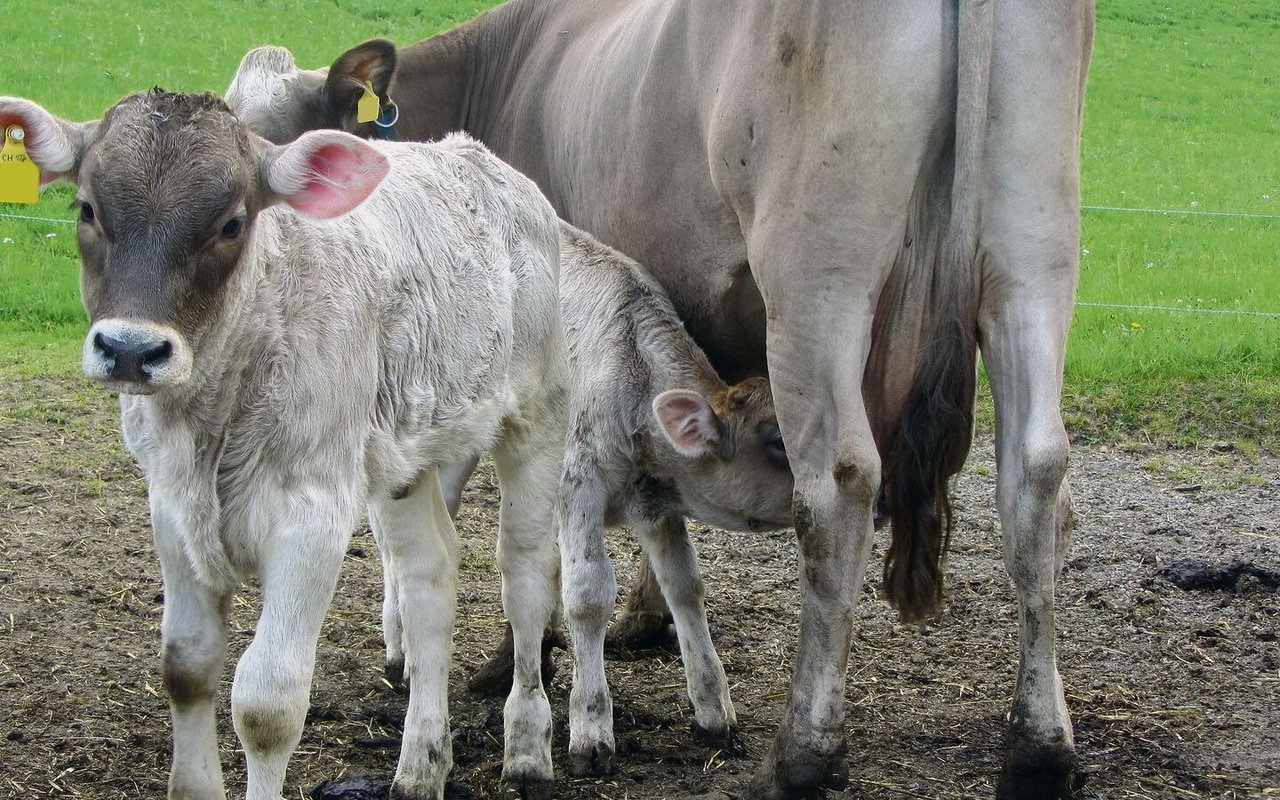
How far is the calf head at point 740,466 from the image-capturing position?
5.66 metres

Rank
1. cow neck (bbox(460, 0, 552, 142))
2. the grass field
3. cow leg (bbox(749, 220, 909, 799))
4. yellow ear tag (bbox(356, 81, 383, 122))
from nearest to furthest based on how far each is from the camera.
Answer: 1. cow leg (bbox(749, 220, 909, 799))
2. yellow ear tag (bbox(356, 81, 383, 122))
3. cow neck (bbox(460, 0, 552, 142))
4. the grass field

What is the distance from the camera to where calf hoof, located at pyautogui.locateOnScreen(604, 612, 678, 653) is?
21.1 feet

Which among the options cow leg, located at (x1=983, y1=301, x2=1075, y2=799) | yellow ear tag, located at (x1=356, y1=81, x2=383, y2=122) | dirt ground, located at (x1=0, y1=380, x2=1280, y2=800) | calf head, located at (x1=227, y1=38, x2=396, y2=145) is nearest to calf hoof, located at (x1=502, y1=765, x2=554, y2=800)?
Answer: dirt ground, located at (x1=0, y1=380, x2=1280, y2=800)

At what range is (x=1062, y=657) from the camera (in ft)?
20.4

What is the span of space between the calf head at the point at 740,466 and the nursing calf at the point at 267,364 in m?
1.05

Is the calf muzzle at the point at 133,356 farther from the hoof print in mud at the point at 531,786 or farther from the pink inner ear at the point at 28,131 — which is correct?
the hoof print in mud at the point at 531,786

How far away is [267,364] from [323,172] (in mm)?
514

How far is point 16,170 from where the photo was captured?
3.98 metres

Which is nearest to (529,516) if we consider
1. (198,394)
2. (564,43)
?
(198,394)

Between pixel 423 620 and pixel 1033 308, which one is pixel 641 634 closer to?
pixel 423 620

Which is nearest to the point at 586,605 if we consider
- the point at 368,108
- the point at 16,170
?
the point at 16,170

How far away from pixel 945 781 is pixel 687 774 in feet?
2.79

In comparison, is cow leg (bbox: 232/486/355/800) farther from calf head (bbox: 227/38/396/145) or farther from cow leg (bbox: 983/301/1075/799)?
calf head (bbox: 227/38/396/145)

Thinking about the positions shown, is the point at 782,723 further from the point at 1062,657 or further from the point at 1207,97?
the point at 1207,97
